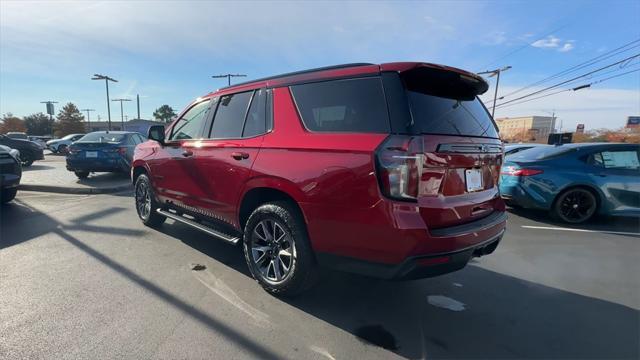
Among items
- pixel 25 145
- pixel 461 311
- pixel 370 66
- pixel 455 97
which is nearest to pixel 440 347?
pixel 461 311

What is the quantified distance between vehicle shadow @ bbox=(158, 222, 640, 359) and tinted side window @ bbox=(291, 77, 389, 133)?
1569 millimetres

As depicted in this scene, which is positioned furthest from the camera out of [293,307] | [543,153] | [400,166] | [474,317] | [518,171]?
[543,153]

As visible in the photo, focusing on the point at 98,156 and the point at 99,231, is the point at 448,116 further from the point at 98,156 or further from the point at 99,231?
the point at 98,156

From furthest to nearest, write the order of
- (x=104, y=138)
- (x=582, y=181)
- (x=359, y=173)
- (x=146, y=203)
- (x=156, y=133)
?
(x=104, y=138)
(x=582, y=181)
(x=146, y=203)
(x=156, y=133)
(x=359, y=173)

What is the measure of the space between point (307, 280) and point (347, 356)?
73cm

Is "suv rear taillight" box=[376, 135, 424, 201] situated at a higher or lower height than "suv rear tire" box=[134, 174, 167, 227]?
higher

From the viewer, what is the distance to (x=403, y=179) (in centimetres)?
218

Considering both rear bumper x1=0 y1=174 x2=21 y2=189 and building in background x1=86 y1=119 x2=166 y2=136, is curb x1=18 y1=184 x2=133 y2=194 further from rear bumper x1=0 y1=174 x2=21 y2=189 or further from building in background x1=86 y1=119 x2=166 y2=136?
building in background x1=86 y1=119 x2=166 y2=136

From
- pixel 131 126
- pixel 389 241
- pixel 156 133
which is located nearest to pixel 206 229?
pixel 156 133

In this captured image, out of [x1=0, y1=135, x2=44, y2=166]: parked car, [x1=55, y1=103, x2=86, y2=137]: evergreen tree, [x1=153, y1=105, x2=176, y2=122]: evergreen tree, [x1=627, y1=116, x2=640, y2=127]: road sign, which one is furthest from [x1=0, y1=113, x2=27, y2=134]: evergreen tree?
[x1=627, y1=116, x2=640, y2=127]: road sign

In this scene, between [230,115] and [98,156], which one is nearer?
[230,115]

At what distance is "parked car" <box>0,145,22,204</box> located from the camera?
6133 millimetres

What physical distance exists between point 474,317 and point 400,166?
5.21ft

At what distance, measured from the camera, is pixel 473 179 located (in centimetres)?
265
